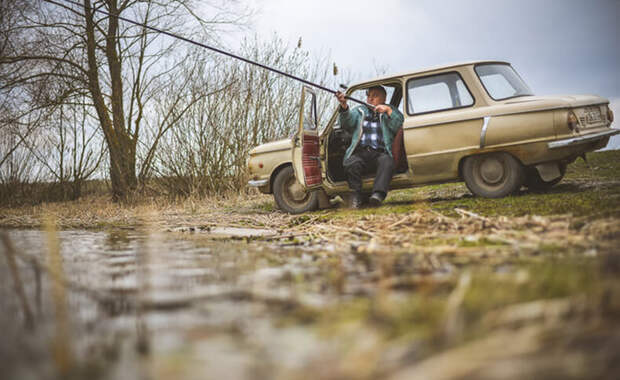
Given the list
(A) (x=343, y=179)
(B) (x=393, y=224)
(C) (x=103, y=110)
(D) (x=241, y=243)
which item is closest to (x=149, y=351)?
(D) (x=241, y=243)

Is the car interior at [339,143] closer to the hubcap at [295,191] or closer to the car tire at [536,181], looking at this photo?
the hubcap at [295,191]

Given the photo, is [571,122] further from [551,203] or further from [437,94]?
[437,94]

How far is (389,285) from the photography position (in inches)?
74.6

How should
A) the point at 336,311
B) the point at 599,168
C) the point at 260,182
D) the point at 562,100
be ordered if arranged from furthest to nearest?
the point at 599,168, the point at 260,182, the point at 562,100, the point at 336,311

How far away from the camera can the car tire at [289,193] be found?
7645 mm

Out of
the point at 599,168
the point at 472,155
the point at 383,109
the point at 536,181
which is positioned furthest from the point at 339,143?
the point at 599,168

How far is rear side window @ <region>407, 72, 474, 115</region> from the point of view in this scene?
20.5 feet

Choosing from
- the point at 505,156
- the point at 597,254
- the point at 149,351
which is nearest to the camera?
the point at 149,351

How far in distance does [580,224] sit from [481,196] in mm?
3014

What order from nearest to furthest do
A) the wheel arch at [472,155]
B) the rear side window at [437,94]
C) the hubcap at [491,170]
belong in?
the wheel arch at [472,155]
the hubcap at [491,170]
the rear side window at [437,94]

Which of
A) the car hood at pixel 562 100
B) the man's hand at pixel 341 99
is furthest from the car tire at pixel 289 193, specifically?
the car hood at pixel 562 100

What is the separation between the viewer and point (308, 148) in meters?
6.99

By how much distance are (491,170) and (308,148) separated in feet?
8.21

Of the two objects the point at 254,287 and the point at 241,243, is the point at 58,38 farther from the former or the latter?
the point at 254,287
